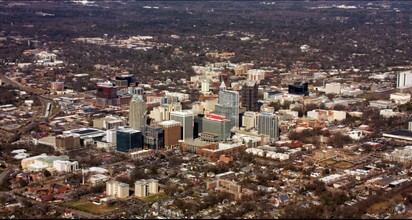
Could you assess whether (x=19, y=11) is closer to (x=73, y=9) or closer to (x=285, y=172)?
(x=73, y=9)

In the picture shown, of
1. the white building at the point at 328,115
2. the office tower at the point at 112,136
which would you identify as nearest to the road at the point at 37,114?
the office tower at the point at 112,136

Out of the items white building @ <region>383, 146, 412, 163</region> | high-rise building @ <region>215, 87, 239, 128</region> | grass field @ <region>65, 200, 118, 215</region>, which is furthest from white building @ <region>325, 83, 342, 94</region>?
grass field @ <region>65, 200, 118, 215</region>

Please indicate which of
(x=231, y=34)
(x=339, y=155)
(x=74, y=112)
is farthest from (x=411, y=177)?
(x=231, y=34)

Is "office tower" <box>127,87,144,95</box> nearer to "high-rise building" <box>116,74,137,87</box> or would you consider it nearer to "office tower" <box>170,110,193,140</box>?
"high-rise building" <box>116,74,137,87</box>

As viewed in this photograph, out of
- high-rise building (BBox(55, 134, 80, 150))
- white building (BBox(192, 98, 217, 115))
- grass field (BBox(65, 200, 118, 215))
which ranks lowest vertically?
grass field (BBox(65, 200, 118, 215))

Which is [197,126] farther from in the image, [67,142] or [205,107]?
[67,142]

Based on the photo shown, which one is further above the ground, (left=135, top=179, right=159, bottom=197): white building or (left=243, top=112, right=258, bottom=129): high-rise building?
(left=243, top=112, right=258, bottom=129): high-rise building
